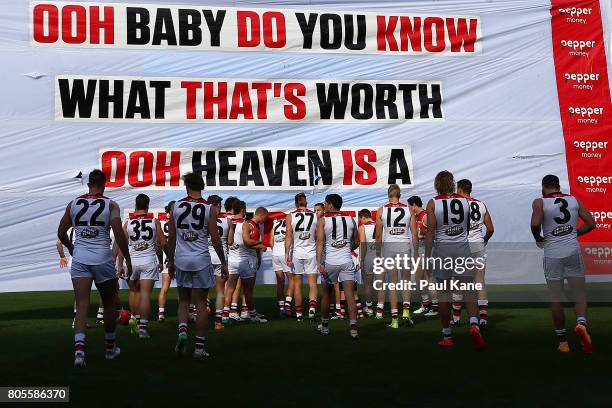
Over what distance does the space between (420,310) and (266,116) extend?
478cm

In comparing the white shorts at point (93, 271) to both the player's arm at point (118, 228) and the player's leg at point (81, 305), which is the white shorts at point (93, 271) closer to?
the player's leg at point (81, 305)

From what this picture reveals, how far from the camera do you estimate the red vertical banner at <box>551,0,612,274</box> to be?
660 inches

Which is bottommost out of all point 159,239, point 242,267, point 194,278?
point 194,278

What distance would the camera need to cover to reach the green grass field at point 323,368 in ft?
25.0

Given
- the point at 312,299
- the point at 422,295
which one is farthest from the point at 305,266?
the point at 422,295

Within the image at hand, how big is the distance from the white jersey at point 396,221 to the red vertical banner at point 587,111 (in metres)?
4.65

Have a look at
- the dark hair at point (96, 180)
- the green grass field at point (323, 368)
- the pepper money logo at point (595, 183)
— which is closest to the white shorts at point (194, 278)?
the green grass field at point (323, 368)

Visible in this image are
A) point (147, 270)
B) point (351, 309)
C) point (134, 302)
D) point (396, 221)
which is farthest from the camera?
point (396, 221)

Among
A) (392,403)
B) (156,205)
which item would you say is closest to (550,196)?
(392,403)

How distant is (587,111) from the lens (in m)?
17.0

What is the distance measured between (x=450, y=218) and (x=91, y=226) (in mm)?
4510

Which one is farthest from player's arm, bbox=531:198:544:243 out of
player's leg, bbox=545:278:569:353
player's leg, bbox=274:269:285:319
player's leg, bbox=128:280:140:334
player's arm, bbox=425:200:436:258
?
player's leg, bbox=274:269:285:319

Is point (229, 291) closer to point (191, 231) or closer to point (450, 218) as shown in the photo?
point (191, 231)

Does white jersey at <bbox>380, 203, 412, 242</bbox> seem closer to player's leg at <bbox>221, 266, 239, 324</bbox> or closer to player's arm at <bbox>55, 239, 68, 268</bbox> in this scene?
player's leg at <bbox>221, 266, 239, 324</bbox>
